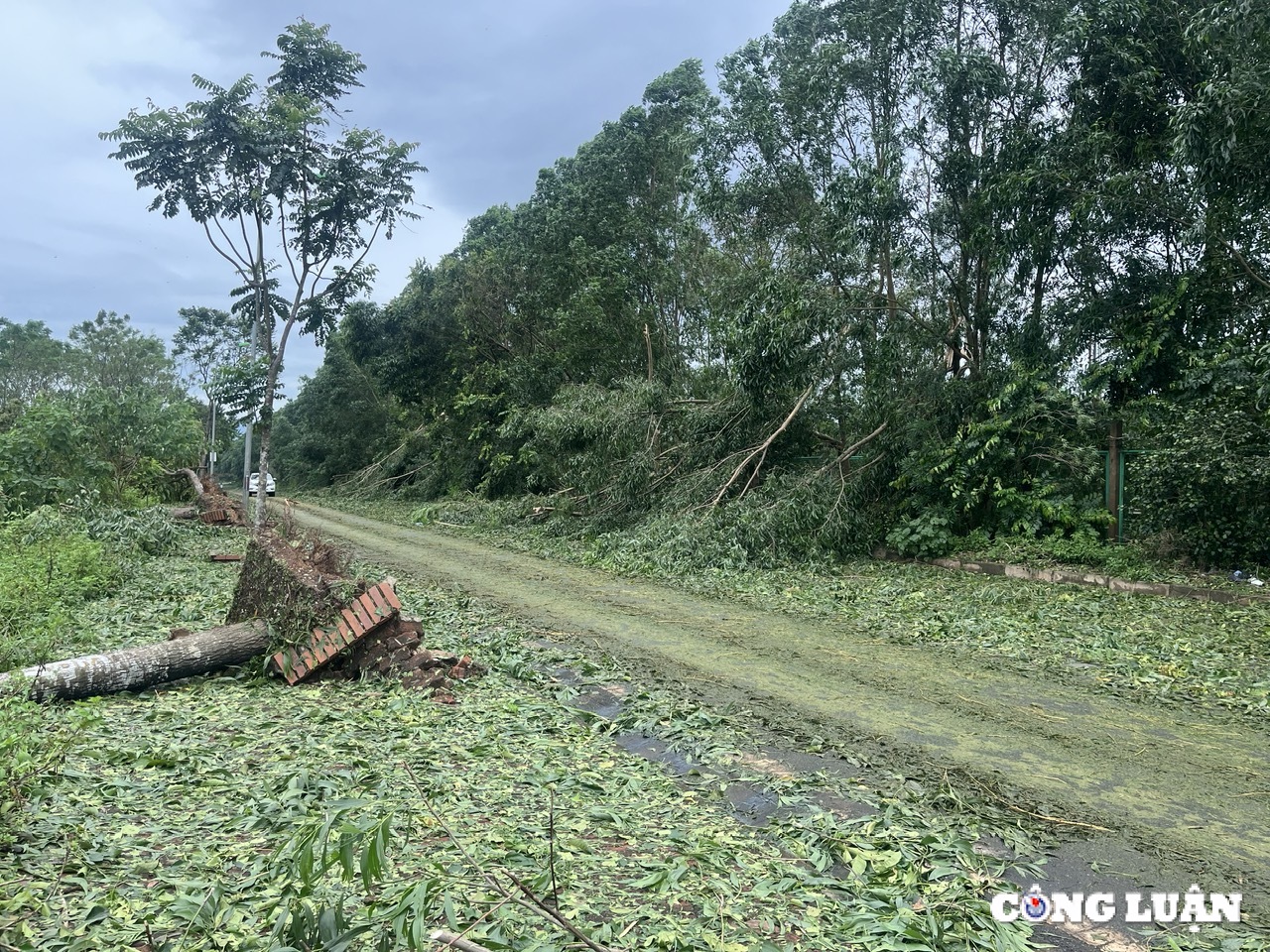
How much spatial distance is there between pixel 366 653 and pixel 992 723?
13.1 ft

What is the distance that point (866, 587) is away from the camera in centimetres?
940

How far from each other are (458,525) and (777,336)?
9052 mm

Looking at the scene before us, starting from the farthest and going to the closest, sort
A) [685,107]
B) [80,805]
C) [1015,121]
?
[685,107] → [1015,121] → [80,805]

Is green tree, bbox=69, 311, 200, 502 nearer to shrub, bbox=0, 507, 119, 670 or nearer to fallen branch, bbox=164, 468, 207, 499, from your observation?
fallen branch, bbox=164, 468, 207, 499

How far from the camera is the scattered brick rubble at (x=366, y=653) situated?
215 inches

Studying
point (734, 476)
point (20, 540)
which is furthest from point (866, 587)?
point (20, 540)

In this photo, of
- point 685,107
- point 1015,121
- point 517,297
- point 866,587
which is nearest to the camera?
point 866,587

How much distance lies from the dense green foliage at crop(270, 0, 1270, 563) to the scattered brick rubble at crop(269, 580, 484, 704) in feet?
21.1

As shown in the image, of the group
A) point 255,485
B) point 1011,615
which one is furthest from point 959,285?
point 255,485

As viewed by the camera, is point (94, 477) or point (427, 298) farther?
point (427, 298)

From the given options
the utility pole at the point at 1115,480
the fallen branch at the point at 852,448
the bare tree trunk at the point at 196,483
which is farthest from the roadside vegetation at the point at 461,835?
the bare tree trunk at the point at 196,483

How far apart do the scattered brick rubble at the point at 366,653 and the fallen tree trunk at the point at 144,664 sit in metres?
0.31

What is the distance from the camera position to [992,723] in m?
4.71

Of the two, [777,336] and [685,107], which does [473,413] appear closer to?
[685,107]
